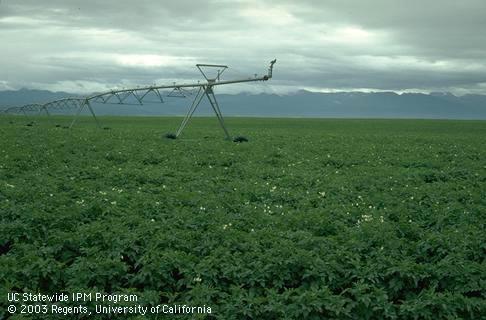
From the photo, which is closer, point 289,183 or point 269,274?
point 269,274

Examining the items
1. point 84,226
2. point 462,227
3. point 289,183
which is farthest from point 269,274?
point 289,183

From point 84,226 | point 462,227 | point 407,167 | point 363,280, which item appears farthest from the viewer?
point 407,167

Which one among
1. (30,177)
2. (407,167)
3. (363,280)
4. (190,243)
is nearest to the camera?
(363,280)

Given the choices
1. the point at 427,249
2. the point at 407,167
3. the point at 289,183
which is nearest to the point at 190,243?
the point at 427,249

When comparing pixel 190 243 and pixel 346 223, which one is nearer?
pixel 190 243

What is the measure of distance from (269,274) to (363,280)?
1335 millimetres

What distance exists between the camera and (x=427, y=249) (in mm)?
9086

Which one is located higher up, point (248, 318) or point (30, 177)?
point (30, 177)

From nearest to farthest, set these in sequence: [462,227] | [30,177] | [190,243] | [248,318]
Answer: [248,318] → [190,243] → [462,227] → [30,177]

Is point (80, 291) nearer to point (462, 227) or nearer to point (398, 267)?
point (398, 267)

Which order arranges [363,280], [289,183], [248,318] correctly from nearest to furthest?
1. [248,318]
2. [363,280]
3. [289,183]

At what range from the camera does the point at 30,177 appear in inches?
564

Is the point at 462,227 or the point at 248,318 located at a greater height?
the point at 462,227

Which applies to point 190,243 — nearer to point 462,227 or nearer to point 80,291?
point 80,291
